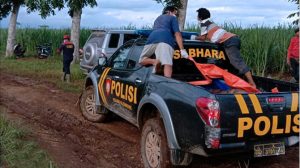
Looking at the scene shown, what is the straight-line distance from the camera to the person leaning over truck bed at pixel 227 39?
6125mm

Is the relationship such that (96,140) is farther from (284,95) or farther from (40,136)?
(284,95)

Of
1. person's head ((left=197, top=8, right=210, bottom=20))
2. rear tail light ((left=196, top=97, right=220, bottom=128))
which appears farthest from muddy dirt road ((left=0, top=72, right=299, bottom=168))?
person's head ((left=197, top=8, right=210, bottom=20))

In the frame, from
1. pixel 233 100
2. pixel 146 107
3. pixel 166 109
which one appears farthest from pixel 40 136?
pixel 233 100

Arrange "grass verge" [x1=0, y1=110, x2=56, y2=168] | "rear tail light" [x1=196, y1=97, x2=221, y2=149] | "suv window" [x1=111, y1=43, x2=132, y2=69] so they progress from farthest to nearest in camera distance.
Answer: "suv window" [x1=111, y1=43, x2=132, y2=69] → "grass verge" [x1=0, y1=110, x2=56, y2=168] → "rear tail light" [x1=196, y1=97, x2=221, y2=149]

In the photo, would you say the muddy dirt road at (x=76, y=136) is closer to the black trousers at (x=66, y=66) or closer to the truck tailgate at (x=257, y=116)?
the truck tailgate at (x=257, y=116)

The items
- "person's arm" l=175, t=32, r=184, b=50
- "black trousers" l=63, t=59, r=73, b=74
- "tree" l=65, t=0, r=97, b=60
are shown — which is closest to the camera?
"person's arm" l=175, t=32, r=184, b=50

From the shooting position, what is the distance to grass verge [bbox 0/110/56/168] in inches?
196

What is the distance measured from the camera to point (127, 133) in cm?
712

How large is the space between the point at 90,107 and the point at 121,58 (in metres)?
1.63

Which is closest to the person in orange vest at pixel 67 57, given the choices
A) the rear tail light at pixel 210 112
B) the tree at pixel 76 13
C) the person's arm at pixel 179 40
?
the tree at pixel 76 13

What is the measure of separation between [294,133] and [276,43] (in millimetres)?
9517

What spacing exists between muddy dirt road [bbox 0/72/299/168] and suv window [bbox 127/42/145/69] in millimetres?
1213

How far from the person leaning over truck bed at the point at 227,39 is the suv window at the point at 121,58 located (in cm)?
124

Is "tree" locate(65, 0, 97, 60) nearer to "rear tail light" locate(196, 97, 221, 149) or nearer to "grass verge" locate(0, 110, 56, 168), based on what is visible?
"grass verge" locate(0, 110, 56, 168)
